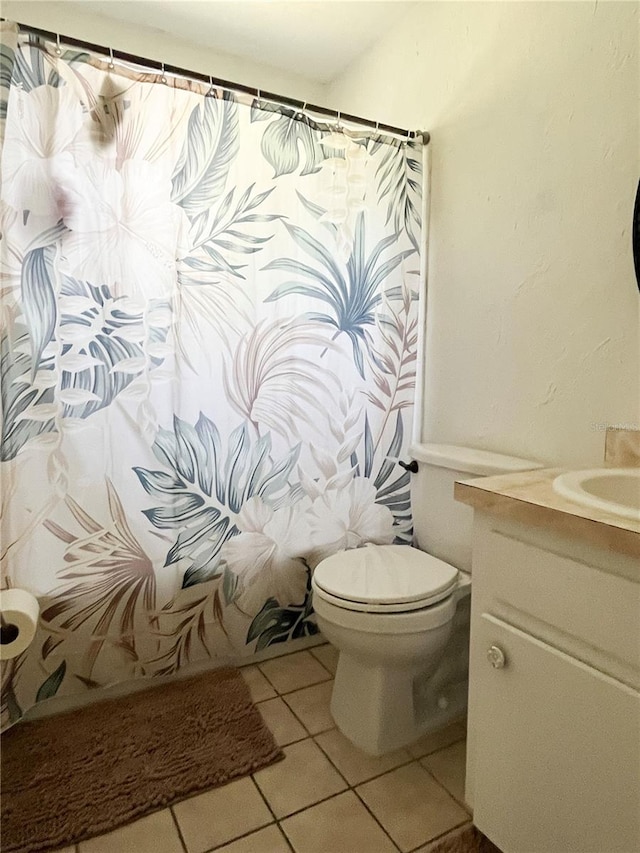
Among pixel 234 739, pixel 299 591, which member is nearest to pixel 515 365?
pixel 299 591

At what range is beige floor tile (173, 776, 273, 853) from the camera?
114 centimetres

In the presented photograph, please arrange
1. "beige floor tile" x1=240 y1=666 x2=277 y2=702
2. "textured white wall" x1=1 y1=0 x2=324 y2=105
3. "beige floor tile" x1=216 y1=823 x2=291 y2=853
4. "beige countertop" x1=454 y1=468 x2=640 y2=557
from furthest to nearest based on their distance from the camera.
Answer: "textured white wall" x1=1 y1=0 x2=324 y2=105 → "beige floor tile" x1=240 y1=666 x2=277 y2=702 → "beige floor tile" x1=216 y1=823 x2=291 y2=853 → "beige countertop" x1=454 y1=468 x2=640 y2=557

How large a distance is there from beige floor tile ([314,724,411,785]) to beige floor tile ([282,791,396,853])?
0.26ft

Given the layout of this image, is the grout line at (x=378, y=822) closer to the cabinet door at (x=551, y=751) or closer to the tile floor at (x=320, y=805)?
the tile floor at (x=320, y=805)

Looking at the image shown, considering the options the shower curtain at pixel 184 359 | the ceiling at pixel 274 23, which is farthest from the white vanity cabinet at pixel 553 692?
the ceiling at pixel 274 23

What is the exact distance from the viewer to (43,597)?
1430mm

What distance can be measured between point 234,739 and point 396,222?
5.30ft

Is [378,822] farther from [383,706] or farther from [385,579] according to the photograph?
[385,579]

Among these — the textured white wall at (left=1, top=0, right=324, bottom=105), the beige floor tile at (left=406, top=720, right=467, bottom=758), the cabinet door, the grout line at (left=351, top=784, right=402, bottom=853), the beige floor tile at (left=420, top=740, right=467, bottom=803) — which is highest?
the textured white wall at (left=1, top=0, right=324, bottom=105)

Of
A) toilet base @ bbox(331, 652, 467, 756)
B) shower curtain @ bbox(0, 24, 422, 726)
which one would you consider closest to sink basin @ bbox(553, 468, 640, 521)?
toilet base @ bbox(331, 652, 467, 756)

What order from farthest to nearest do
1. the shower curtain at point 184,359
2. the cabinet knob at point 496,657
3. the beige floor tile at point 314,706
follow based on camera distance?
1. the beige floor tile at point 314,706
2. the shower curtain at point 184,359
3. the cabinet knob at point 496,657

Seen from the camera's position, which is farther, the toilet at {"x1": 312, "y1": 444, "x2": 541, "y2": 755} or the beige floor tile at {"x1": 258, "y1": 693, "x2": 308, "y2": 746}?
the beige floor tile at {"x1": 258, "y1": 693, "x2": 308, "y2": 746}

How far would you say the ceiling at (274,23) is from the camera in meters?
1.89

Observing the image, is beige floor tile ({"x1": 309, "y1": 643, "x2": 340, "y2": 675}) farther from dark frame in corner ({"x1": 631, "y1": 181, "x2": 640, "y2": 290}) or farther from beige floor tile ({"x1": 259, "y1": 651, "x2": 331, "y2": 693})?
dark frame in corner ({"x1": 631, "y1": 181, "x2": 640, "y2": 290})
